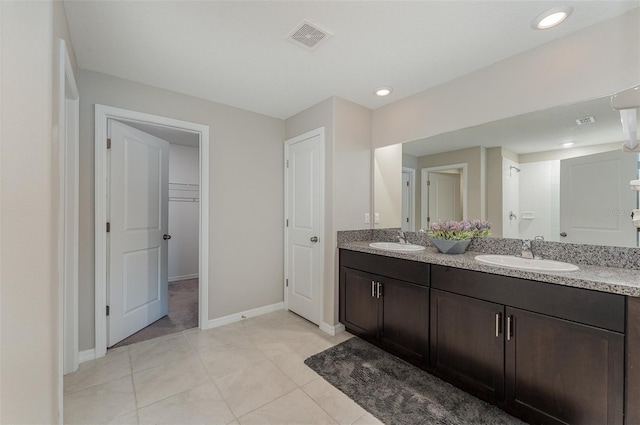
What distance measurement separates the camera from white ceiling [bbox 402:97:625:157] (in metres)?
1.61

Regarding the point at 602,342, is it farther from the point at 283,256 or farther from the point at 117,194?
the point at 117,194

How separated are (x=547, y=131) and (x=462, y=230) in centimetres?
88

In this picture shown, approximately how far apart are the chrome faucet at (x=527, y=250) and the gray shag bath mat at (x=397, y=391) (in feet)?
3.21

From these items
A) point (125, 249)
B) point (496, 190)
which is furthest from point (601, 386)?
point (125, 249)

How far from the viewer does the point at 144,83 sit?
2.36m

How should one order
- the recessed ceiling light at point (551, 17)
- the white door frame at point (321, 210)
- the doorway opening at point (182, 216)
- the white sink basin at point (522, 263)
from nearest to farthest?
1. the recessed ceiling light at point (551, 17)
2. the white sink basin at point (522, 263)
3. the white door frame at point (321, 210)
4. the doorway opening at point (182, 216)

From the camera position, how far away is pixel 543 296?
138cm

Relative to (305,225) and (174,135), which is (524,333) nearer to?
(305,225)

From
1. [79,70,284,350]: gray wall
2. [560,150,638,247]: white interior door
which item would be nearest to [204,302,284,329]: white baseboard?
[79,70,284,350]: gray wall

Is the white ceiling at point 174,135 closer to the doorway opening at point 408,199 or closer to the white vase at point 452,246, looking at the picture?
the doorway opening at point 408,199

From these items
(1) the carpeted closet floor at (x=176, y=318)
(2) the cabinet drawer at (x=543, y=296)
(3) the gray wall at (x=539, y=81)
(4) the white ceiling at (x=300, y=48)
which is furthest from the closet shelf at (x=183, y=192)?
(2) the cabinet drawer at (x=543, y=296)

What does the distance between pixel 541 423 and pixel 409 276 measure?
101 cm

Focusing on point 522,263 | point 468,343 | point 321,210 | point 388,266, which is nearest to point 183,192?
point 321,210

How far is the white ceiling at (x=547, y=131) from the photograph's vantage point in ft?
5.27
